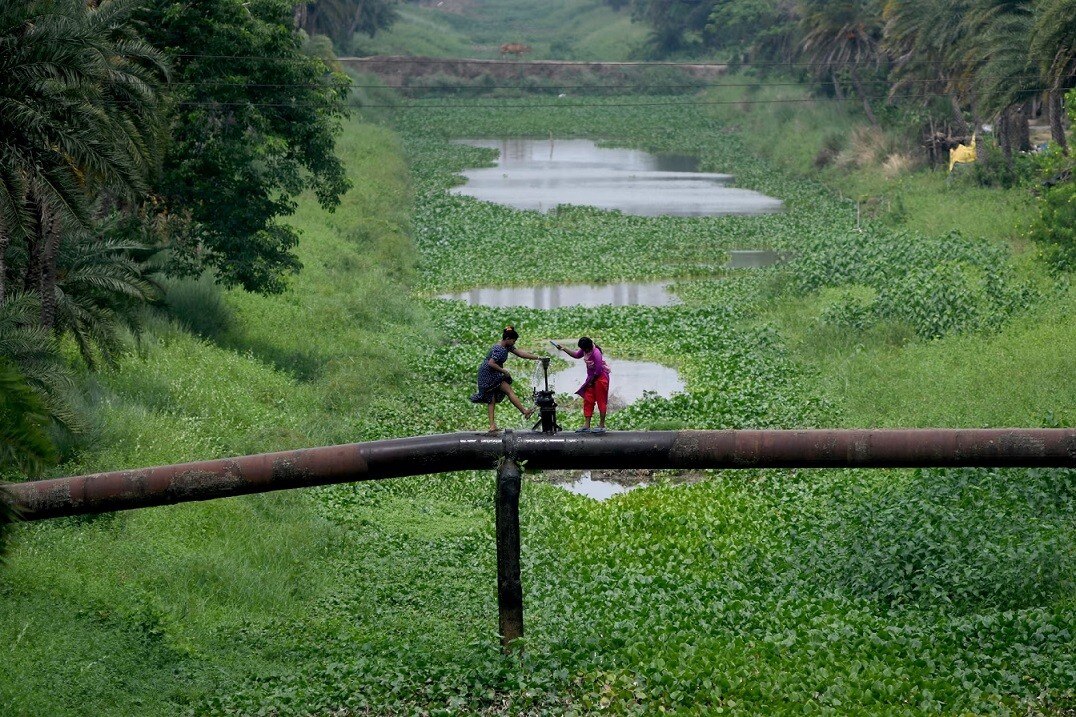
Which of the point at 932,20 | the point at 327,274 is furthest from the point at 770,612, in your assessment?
the point at 932,20

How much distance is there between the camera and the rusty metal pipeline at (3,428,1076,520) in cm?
1336

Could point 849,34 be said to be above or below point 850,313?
above

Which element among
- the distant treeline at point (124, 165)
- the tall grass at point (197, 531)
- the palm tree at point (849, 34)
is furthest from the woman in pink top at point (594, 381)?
the palm tree at point (849, 34)

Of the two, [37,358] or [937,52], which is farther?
[937,52]

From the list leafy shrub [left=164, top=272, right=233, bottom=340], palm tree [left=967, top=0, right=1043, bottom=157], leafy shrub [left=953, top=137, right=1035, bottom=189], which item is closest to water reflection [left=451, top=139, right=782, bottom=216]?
leafy shrub [left=953, top=137, right=1035, bottom=189]

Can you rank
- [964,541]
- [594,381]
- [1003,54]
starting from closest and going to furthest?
[594,381]
[964,541]
[1003,54]

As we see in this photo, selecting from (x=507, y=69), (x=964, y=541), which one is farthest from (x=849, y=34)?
(x=964, y=541)

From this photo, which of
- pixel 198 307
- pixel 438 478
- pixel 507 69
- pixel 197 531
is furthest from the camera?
pixel 507 69

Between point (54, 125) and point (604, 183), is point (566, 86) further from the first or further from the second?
point (54, 125)

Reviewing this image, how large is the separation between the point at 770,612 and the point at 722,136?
2384 inches

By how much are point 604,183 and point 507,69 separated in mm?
29664

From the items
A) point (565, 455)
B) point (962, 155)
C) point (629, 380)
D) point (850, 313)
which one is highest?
point (962, 155)

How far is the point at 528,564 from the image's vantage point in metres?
17.6

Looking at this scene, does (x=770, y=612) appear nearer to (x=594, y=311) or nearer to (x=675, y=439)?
(x=675, y=439)
